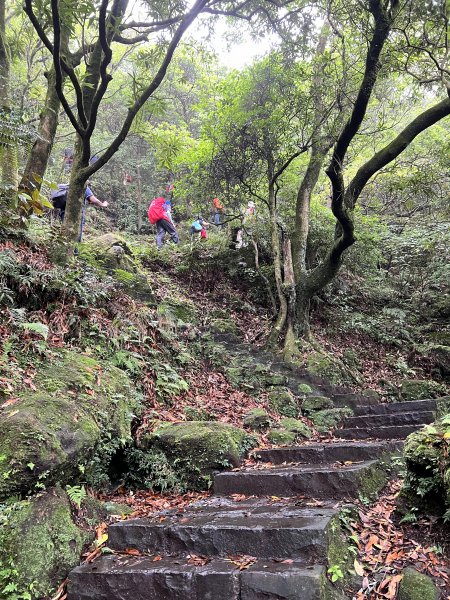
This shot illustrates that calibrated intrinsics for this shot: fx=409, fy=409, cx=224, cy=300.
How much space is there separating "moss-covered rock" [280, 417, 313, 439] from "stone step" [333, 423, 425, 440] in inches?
17.7

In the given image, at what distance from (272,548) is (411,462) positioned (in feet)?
4.63

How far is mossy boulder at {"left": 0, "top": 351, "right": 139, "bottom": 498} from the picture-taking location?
3.42m

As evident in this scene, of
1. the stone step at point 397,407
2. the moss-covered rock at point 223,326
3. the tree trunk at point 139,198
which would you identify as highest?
the tree trunk at point 139,198

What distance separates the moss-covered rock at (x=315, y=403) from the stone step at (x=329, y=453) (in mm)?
2263

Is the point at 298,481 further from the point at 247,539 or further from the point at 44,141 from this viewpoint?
the point at 44,141

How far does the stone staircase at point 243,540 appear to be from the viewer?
281 centimetres

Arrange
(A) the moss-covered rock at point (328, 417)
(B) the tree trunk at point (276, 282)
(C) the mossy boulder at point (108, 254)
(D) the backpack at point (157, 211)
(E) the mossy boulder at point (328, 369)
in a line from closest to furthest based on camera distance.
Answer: (A) the moss-covered rock at point (328, 417)
(C) the mossy boulder at point (108, 254)
(E) the mossy boulder at point (328, 369)
(B) the tree trunk at point (276, 282)
(D) the backpack at point (157, 211)

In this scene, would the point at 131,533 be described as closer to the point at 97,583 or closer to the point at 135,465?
the point at 97,583

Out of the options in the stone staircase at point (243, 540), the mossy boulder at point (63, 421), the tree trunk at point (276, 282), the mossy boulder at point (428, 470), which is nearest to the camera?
the stone staircase at point (243, 540)

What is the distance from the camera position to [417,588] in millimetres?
2682

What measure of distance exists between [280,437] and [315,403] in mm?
1584

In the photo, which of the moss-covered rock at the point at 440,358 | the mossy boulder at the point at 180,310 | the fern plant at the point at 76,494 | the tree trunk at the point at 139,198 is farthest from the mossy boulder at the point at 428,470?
the tree trunk at the point at 139,198

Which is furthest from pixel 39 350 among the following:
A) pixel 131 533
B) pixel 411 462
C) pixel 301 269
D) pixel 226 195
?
pixel 226 195

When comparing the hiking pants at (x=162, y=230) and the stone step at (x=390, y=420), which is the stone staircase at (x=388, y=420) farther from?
the hiking pants at (x=162, y=230)
